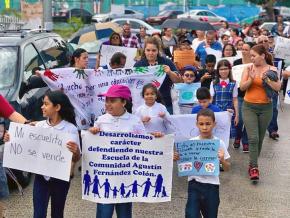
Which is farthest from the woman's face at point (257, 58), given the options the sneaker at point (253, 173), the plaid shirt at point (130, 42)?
the plaid shirt at point (130, 42)

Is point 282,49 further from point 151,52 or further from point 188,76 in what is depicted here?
point 151,52

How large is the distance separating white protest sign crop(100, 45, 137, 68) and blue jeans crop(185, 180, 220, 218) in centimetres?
536

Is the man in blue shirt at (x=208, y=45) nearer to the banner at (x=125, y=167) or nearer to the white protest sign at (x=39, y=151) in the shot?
the banner at (x=125, y=167)

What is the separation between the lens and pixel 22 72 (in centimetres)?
715

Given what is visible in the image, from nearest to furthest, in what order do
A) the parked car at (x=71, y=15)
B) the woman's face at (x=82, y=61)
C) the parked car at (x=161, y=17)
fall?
the woman's face at (x=82, y=61) → the parked car at (x=71, y=15) → the parked car at (x=161, y=17)

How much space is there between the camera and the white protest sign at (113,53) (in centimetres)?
998

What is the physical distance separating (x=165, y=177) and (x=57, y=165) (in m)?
0.91

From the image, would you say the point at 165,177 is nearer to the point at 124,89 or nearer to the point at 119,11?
the point at 124,89

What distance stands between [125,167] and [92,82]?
2491mm

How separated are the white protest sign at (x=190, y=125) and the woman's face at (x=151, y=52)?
99 centimetres

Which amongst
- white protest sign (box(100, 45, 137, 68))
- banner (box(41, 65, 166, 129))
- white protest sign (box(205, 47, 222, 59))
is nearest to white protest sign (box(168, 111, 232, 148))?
banner (box(41, 65, 166, 129))

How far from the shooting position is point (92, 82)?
709cm

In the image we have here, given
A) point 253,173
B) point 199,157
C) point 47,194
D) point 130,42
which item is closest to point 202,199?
point 199,157

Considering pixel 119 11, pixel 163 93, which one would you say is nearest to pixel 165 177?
pixel 163 93
